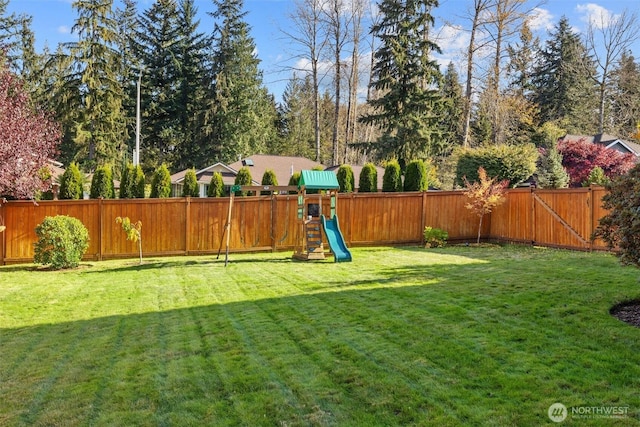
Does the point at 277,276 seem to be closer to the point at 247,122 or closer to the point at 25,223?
the point at 25,223

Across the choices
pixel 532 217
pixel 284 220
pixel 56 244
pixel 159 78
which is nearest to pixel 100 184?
pixel 56 244

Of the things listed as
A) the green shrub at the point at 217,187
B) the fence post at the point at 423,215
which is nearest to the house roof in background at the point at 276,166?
the green shrub at the point at 217,187

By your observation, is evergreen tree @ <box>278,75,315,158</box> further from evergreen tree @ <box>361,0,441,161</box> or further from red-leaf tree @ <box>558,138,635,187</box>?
red-leaf tree @ <box>558,138,635,187</box>

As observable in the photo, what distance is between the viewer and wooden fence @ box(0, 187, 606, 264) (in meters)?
11.5

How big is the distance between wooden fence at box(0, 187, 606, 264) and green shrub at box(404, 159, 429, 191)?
0.63m

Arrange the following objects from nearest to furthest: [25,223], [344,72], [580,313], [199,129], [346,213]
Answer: [580,313], [25,223], [346,213], [344,72], [199,129]

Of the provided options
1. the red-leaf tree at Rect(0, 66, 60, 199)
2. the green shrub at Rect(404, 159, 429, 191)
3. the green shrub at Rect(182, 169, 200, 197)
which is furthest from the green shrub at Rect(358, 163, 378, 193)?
the red-leaf tree at Rect(0, 66, 60, 199)

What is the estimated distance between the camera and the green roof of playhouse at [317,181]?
11461 millimetres

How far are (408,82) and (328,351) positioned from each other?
2271 cm

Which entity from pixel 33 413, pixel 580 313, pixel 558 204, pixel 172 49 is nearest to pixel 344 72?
pixel 172 49

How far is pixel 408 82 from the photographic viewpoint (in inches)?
976

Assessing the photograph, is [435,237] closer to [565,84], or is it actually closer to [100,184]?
[100,184]

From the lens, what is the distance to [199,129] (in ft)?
107

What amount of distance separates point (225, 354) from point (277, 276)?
4.44m
